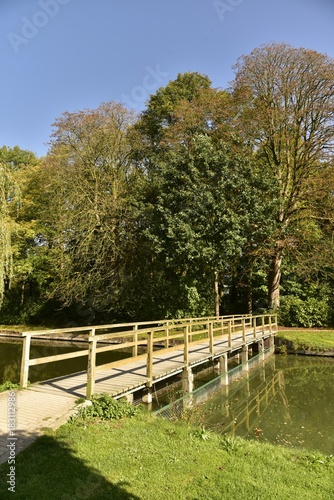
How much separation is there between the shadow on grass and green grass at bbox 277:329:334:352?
13.7 metres

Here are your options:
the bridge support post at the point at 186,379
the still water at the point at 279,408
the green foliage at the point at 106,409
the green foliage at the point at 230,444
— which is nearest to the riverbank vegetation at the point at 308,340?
the still water at the point at 279,408

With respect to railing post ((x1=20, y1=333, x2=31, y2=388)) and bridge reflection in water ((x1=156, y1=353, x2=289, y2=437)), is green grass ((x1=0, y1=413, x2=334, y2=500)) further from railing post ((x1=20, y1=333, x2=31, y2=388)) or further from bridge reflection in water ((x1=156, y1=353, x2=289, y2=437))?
railing post ((x1=20, y1=333, x2=31, y2=388))

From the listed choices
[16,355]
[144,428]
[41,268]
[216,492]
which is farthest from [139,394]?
[41,268]

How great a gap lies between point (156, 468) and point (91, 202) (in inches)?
682

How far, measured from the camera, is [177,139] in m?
20.4

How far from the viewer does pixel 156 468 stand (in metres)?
3.79

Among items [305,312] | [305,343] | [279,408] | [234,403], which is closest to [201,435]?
[234,403]

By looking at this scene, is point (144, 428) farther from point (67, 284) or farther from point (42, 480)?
point (67, 284)

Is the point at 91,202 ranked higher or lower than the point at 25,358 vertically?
higher

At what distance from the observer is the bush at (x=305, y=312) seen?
66.3 ft

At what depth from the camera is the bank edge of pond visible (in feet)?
48.9

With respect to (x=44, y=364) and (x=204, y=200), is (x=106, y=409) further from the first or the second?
(x=204, y=200)

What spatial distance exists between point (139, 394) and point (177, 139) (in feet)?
54.4

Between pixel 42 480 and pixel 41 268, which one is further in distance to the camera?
pixel 41 268
